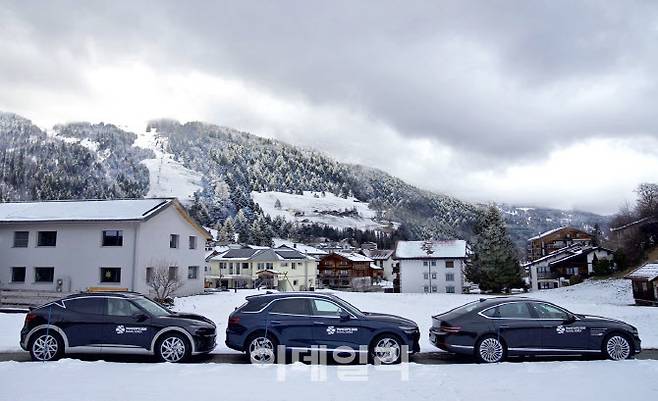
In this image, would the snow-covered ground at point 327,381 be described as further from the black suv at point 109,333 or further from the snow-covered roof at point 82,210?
the snow-covered roof at point 82,210

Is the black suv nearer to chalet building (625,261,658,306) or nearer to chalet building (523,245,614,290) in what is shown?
chalet building (625,261,658,306)

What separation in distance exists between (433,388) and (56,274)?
94.9 feet

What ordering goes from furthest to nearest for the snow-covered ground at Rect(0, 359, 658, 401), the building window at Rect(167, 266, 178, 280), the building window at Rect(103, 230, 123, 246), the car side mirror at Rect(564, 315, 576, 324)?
the building window at Rect(167, 266, 178, 280)
the building window at Rect(103, 230, 123, 246)
the car side mirror at Rect(564, 315, 576, 324)
the snow-covered ground at Rect(0, 359, 658, 401)

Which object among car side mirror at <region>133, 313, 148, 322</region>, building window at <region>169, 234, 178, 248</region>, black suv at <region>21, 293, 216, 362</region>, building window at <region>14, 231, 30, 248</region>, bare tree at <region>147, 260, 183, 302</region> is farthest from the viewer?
building window at <region>169, 234, 178, 248</region>

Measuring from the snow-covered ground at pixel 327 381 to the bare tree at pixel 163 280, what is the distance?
52.7ft

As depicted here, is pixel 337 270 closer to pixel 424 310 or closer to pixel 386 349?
pixel 424 310

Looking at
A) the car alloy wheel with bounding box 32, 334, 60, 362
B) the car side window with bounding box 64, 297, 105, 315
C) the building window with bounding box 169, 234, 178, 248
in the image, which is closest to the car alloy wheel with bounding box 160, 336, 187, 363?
the car side window with bounding box 64, 297, 105, 315

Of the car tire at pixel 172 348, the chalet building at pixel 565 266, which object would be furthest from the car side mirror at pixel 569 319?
the chalet building at pixel 565 266

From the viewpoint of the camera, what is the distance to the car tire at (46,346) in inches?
428

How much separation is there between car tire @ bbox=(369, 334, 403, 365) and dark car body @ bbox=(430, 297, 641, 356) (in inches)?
50.2

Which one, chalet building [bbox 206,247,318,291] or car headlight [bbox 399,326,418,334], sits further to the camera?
chalet building [bbox 206,247,318,291]

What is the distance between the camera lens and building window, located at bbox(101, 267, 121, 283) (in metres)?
29.8

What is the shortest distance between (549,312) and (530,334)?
783mm

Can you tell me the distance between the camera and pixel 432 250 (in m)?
59.8
